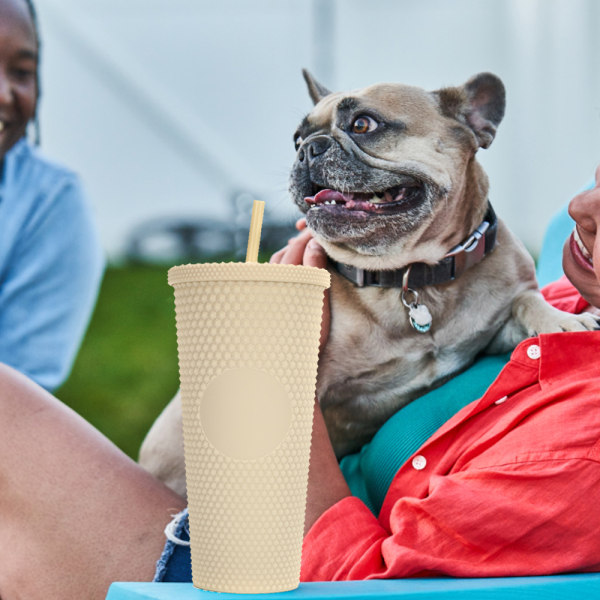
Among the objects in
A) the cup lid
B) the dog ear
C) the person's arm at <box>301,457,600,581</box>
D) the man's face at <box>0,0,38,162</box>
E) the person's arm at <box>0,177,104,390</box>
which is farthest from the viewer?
the person's arm at <box>0,177,104,390</box>

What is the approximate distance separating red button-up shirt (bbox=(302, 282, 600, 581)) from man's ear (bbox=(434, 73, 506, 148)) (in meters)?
0.52

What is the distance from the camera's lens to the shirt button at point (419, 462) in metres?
0.91

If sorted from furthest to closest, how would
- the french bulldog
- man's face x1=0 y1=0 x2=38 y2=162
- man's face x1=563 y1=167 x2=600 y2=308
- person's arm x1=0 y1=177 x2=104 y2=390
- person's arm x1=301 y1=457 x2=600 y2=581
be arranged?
person's arm x1=0 y1=177 x2=104 y2=390, man's face x1=0 y1=0 x2=38 y2=162, the french bulldog, man's face x1=563 y1=167 x2=600 y2=308, person's arm x1=301 y1=457 x2=600 y2=581

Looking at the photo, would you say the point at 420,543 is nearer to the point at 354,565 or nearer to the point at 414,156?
the point at 354,565

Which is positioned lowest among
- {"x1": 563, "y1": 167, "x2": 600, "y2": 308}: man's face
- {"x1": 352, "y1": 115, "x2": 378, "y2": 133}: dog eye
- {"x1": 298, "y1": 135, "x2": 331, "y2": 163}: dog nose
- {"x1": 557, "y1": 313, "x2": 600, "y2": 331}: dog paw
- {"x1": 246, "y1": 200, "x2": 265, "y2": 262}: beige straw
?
{"x1": 557, "y1": 313, "x2": 600, "y2": 331}: dog paw

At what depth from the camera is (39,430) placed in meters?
0.99

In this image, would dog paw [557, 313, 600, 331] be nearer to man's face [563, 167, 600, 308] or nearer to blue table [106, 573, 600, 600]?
man's face [563, 167, 600, 308]

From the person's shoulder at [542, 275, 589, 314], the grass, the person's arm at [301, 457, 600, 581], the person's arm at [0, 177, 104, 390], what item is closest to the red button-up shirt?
the person's arm at [301, 457, 600, 581]

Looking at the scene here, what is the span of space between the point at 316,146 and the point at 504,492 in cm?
63

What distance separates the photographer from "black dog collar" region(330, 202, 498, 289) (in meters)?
1.18

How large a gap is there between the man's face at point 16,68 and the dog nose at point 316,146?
1.00 m

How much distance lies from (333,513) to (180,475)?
50 centimetres

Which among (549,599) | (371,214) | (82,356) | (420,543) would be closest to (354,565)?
(420,543)

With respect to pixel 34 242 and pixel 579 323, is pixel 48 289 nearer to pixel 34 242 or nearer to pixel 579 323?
pixel 34 242
